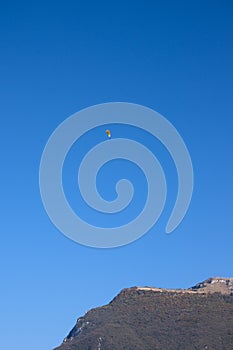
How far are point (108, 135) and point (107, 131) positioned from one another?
2.64ft

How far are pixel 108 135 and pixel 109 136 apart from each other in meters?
1.58

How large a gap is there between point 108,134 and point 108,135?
1138 millimetres

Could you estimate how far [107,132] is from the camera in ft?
305

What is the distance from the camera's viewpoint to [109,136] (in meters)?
91.2

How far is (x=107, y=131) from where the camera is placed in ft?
306

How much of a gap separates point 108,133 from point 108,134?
52 centimetres

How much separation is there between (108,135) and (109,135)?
393 millimetres

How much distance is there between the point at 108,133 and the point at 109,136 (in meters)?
3.23

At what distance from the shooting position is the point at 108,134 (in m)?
93.9

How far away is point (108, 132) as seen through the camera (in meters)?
94.2

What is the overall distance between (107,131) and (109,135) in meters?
1.15

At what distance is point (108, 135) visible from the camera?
9275cm

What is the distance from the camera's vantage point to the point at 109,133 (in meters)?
93.6

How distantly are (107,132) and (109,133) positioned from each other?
73cm
